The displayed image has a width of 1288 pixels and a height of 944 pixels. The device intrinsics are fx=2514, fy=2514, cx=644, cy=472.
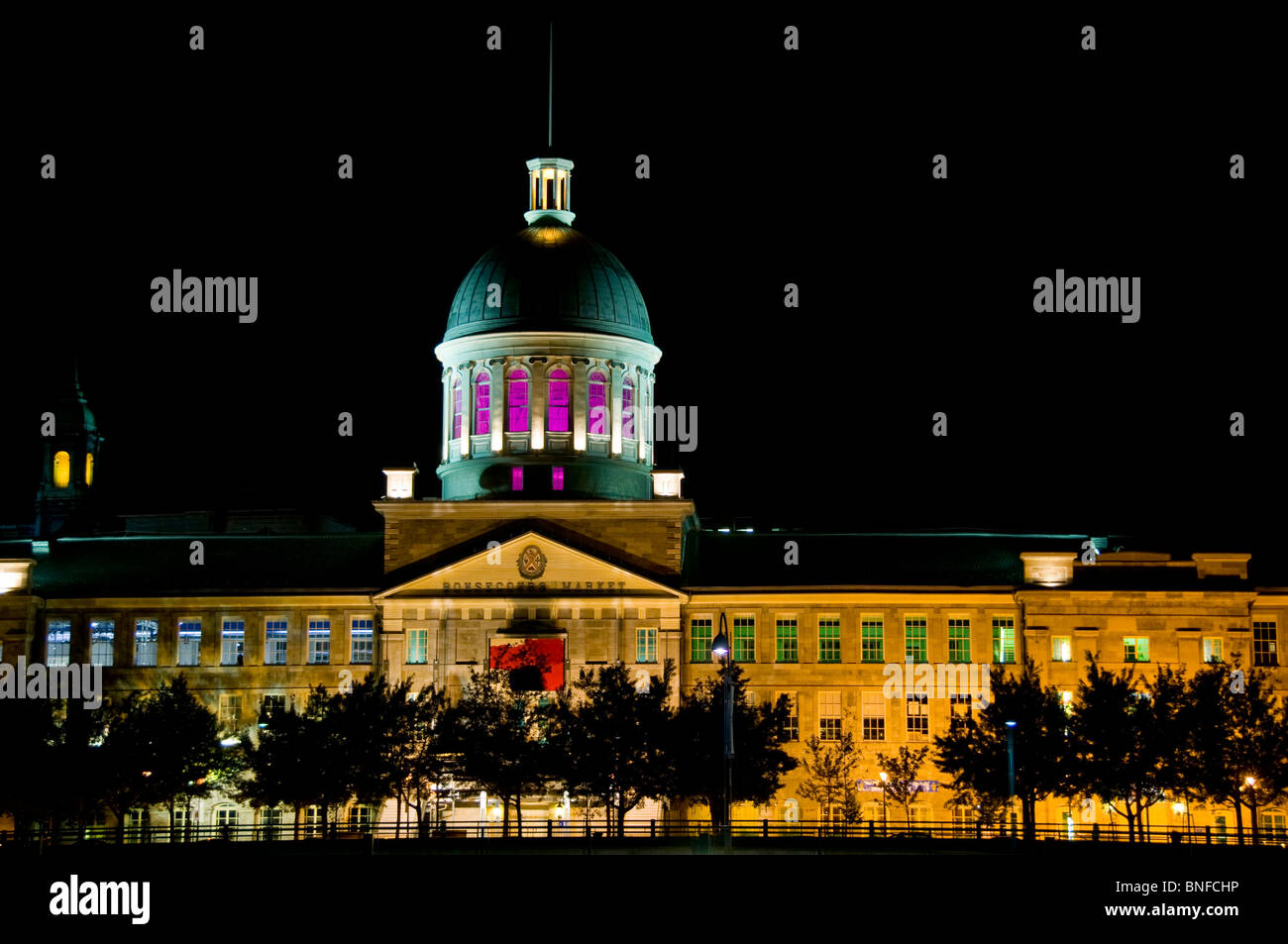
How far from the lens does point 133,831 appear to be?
95.1 m

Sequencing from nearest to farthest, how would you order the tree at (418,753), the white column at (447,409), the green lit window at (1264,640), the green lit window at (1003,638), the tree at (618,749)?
1. the tree at (618,749)
2. the tree at (418,753)
3. the green lit window at (1264,640)
4. the green lit window at (1003,638)
5. the white column at (447,409)

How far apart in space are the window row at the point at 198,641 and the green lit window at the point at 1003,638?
26295 mm

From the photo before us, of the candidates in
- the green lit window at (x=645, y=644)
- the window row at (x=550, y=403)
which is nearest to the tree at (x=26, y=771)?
the green lit window at (x=645, y=644)

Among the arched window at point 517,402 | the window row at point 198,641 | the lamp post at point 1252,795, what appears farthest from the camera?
the arched window at point 517,402

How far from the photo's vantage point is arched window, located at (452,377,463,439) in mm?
112250

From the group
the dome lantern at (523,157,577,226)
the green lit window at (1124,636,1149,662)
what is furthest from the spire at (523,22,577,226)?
the green lit window at (1124,636,1149,662)

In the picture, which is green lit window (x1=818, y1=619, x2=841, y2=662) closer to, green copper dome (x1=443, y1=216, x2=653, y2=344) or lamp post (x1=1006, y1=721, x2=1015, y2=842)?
lamp post (x1=1006, y1=721, x2=1015, y2=842)

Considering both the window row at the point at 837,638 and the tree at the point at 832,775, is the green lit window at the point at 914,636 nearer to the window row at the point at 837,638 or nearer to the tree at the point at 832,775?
the window row at the point at 837,638

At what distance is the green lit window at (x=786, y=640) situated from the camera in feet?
347

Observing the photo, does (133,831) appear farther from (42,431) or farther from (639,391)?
(42,431)

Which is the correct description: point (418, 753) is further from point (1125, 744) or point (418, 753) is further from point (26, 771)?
point (1125, 744)

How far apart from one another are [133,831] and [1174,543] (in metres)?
44.7

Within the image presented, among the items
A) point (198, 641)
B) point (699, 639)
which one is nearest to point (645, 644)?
point (699, 639)

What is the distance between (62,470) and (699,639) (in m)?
43.0
